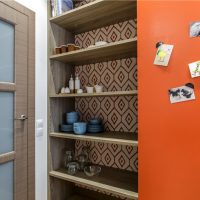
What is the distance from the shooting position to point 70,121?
2000 millimetres

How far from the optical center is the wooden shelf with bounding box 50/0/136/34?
1.60m

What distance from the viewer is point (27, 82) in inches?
65.9

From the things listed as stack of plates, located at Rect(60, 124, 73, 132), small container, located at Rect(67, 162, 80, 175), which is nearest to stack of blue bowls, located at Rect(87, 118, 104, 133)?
stack of plates, located at Rect(60, 124, 73, 132)

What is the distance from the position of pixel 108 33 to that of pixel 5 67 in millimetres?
1052

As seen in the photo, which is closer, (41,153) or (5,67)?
(5,67)

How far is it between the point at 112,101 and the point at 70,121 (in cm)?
48

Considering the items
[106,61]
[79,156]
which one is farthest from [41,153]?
[106,61]

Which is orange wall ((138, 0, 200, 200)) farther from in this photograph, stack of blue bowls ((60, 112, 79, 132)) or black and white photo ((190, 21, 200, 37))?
stack of blue bowls ((60, 112, 79, 132))

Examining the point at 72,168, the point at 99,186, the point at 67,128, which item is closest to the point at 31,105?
the point at 67,128

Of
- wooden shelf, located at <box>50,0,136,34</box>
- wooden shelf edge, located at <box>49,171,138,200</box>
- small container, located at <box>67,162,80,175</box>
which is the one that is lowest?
wooden shelf edge, located at <box>49,171,138,200</box>

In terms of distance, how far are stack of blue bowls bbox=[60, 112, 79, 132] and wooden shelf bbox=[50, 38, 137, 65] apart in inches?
22.1

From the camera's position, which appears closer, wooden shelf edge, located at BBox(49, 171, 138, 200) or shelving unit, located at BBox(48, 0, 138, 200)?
wooden shelf edge, located at BBox(49, 171, 138, 200)

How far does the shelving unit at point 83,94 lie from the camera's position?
5.25 ft

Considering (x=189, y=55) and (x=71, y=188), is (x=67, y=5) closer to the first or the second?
(x=189, y=55)
